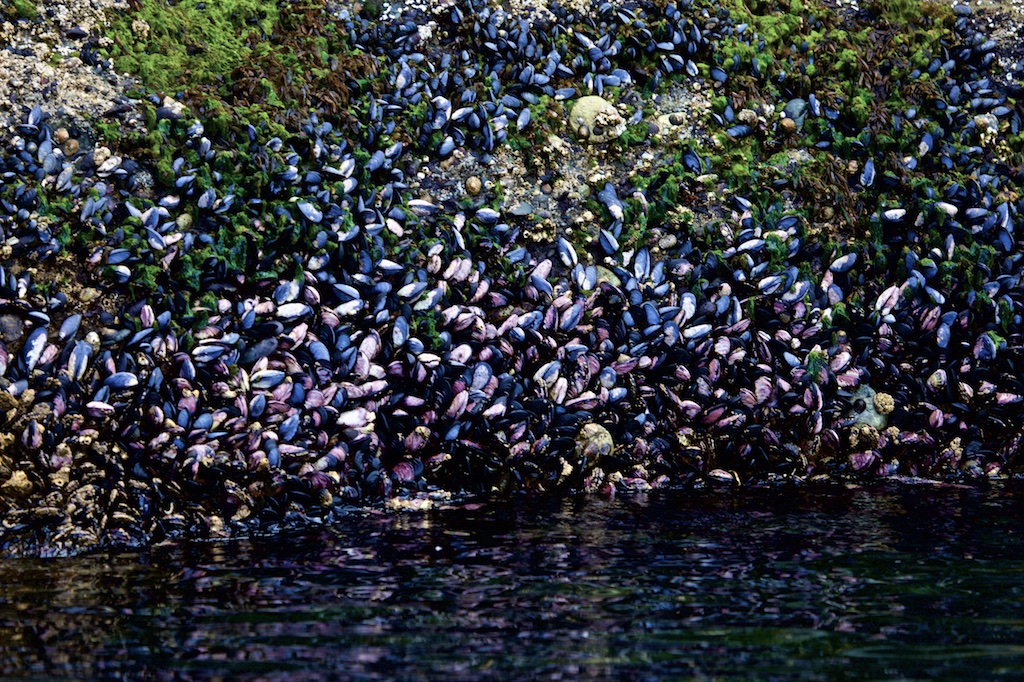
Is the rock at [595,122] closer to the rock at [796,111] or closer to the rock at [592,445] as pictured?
the rock at [796,111]

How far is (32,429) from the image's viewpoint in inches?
195

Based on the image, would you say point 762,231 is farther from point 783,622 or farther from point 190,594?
point 190,594

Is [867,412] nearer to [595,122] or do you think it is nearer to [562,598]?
[595,122]

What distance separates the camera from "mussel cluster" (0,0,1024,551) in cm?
511

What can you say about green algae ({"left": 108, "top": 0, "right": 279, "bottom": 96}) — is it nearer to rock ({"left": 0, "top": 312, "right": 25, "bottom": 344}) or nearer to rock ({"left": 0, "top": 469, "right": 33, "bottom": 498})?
rock ({"left": 0, "top": 312, "right": 25, "bottom": 344})

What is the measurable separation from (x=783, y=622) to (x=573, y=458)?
2.09 meters

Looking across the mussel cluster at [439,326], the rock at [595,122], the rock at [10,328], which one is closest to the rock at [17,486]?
the mussel cluster at [439,326]

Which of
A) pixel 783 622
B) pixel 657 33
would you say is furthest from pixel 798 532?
pixel 657 33

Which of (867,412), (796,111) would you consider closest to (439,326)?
(867,412)

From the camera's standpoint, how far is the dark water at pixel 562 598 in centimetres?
326

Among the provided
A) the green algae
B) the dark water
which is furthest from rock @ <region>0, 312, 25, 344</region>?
the green algae

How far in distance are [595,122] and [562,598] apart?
3706 millimetres

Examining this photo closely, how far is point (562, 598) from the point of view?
3.88 m

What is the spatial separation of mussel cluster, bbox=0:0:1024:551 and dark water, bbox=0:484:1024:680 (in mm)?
450
